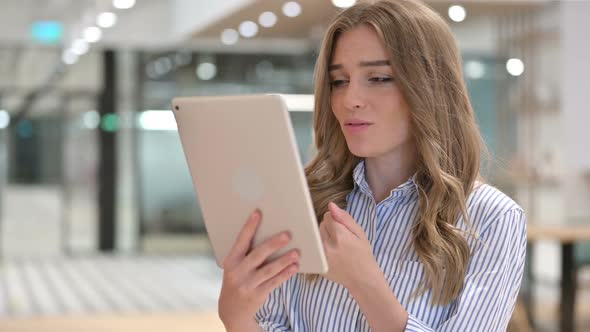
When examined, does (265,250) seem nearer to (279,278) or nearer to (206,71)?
(279,278)

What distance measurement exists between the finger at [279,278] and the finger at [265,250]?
0.10 ft

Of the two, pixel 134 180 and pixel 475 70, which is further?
pixel 134 180

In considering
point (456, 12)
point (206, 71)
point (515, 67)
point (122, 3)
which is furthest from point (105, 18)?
point (515, 67)

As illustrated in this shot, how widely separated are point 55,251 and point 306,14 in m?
5.12


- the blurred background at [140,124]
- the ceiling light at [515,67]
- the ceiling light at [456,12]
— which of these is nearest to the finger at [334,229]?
the ceiling light at [456,12]

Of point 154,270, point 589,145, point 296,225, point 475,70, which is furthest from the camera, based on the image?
point 154,270

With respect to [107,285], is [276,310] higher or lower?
lower

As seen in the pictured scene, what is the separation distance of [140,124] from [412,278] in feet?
35.9

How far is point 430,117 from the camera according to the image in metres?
1.58

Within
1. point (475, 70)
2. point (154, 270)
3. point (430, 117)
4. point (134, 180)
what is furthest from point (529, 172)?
point (430, 117)

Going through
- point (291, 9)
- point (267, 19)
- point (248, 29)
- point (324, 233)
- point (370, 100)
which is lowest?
point (324, 233)

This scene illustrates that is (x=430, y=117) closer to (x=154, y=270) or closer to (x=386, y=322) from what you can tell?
(x=386, y=322)

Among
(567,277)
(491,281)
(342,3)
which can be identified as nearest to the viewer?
(491,281)

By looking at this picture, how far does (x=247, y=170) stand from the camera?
1.42 metres
